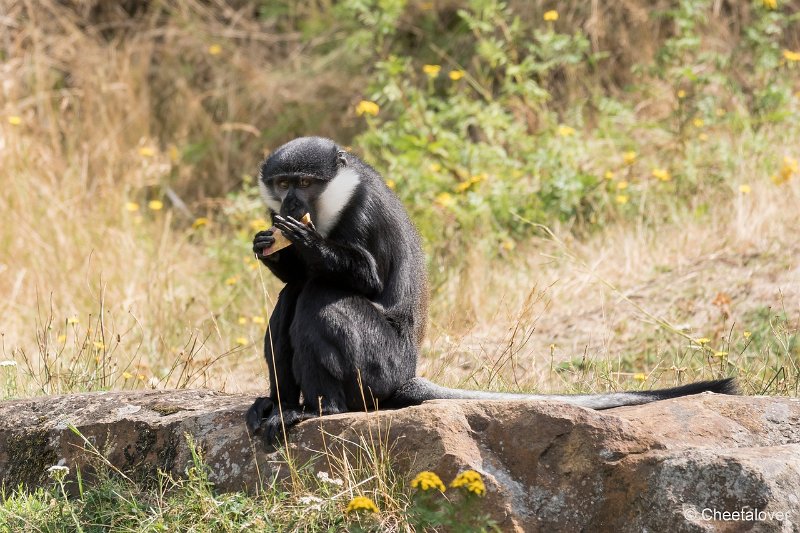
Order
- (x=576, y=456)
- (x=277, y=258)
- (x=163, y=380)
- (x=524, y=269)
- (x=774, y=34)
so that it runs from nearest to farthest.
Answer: (x=576, y=456)
(x=277, y=258)
(x=163, y=380)
(x=524, y=269)
(x=774, y=34)

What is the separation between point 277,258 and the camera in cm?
474

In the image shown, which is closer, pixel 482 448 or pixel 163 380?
pixel 482 448

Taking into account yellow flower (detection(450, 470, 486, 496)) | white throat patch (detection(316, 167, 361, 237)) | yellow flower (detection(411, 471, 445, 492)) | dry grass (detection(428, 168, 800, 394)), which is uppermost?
white throat patch (detection(316, 167, 361, 237))

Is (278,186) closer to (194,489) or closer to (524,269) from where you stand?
(194,489)

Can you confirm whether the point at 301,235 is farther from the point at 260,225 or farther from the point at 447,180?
the point at 447,180

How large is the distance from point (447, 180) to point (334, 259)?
4.36 m

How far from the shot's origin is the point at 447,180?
873cm

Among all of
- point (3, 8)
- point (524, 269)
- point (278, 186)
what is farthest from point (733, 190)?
point (3, 8)

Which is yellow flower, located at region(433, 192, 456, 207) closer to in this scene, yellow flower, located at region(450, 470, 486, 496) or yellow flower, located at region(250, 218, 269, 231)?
yellow flower, located at region(250, 218, 269, 231)

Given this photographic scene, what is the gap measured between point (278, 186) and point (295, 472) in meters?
1.51

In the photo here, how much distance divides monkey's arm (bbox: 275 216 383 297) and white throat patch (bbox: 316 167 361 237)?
145 mm

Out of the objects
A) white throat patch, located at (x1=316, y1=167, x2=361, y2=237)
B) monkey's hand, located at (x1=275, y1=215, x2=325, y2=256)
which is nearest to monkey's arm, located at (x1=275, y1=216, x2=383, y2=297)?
monkey's hand, located at (x1=275, y1=215, x2=325, y2=256)

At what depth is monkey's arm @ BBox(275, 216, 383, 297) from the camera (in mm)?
4449

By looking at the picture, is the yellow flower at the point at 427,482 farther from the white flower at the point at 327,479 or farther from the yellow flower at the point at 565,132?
the yellow flower at the point at 565,132
